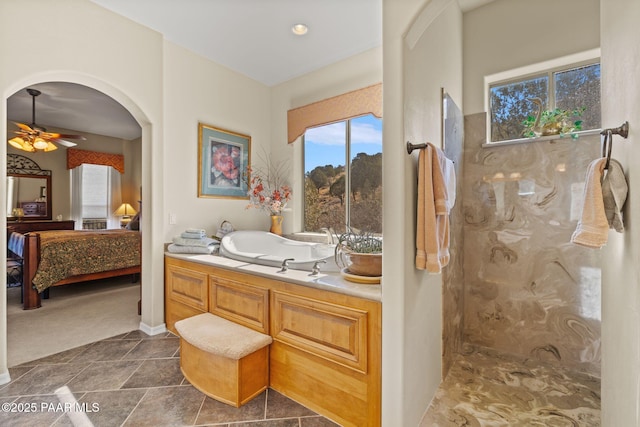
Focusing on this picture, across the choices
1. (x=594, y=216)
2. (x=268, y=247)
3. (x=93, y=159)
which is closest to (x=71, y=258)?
(x=268, y=247)

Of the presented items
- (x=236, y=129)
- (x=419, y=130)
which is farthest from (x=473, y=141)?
(x=236, y=129)

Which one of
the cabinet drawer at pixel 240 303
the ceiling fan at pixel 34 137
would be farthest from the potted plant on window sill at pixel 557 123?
the ceiling fan at pixel 34 137

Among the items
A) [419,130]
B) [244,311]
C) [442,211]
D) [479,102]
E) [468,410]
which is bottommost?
[468,410]

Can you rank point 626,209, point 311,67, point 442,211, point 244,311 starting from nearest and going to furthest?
point 626,209
point 442,211
point 244,311
point 311,67

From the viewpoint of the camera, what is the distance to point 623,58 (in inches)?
41.1

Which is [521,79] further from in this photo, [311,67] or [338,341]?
[338,341]

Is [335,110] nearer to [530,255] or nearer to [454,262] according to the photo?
[454,262]

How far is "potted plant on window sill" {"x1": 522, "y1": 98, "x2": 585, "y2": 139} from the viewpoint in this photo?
2.21 metres

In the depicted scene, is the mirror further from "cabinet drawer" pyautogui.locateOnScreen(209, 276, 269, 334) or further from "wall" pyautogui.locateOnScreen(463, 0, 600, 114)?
"wall" pyautogui.locateOnScreen(463, 0, 600, 114)

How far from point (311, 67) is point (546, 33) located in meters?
2.26

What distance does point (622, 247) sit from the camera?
41.5 inches

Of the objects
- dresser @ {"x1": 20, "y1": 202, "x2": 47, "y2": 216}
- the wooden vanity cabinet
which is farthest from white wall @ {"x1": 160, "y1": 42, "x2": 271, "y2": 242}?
dresser @ {"x1": 20, "y1": 202, "x2": 47, "y2": 216}

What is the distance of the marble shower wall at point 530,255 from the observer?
217cm

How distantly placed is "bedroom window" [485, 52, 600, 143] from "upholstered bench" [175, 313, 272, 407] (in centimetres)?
261
